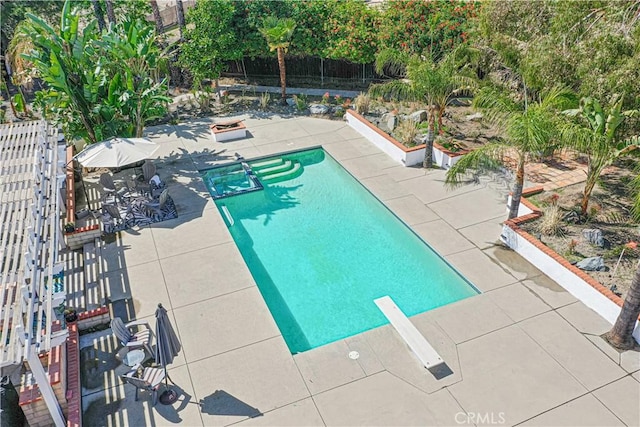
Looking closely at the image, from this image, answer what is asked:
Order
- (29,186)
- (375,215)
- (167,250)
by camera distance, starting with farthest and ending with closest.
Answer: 1. (375,215)
2. (167,250)
3. (29,186)

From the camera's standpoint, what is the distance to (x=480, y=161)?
13609mm

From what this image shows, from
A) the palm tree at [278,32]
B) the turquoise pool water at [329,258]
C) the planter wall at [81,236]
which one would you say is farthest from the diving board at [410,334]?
the palm tree at [278,32]

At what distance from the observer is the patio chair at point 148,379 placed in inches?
396

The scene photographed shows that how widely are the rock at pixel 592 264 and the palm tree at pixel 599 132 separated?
279 cm

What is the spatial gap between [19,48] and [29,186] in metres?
15.1

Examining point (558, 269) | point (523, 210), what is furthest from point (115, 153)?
point (558, 269)

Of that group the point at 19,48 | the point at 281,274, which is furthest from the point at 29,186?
the point at 19,48

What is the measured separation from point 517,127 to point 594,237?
4221mm

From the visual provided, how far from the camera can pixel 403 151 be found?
1927 cm

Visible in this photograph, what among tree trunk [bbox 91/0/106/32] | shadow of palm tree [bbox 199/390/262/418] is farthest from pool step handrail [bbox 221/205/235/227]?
tree trunk [bbox 91/0/106/32]

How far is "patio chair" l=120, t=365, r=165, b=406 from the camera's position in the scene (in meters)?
10.1

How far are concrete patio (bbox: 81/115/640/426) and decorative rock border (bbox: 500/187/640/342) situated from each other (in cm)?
25

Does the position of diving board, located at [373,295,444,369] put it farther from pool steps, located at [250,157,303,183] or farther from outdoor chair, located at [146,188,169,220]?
pool steps, located at [250,157,303,183]

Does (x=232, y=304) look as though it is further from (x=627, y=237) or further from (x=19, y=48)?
(x=19, y=48)
